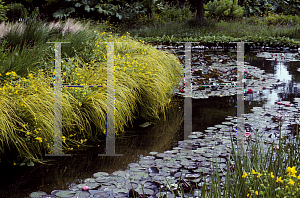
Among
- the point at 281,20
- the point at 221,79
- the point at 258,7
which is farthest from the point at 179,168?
the point at 258,7

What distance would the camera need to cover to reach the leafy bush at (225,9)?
1791 cm

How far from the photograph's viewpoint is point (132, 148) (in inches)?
134

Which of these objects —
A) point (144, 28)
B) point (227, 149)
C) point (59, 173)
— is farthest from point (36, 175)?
point (144, 28)

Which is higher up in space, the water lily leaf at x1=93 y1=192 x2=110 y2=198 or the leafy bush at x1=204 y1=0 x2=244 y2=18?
the leafy bush at x1=204 y1=0 x2=244 y2=18

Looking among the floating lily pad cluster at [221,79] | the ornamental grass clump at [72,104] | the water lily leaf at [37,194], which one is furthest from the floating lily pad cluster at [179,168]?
the floating lily pad cluster at [221,79]

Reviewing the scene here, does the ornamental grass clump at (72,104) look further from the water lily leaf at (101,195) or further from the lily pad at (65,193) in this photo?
the water lily leaf at (101,195)

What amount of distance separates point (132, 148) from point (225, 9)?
16404 mm

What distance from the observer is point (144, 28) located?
14766 millimetres

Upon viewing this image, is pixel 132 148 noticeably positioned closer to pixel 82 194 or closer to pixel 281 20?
pixel 82 194

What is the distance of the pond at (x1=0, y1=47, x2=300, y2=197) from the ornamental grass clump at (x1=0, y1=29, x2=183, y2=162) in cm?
17

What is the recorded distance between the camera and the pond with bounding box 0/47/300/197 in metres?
2.62

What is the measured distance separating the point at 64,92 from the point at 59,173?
3.71 feet

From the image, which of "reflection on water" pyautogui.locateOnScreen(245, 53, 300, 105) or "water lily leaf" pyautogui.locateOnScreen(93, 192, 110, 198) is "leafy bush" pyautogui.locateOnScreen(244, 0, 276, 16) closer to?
"reflection on water" pyautogui.locateOnScreen(245, 53, 300, 105)

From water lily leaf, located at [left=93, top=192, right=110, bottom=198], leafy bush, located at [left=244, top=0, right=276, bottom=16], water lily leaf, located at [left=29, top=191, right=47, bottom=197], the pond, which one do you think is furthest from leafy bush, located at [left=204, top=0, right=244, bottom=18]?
water lily leaf, located at [left=29, top=191, right=47, bottom=197]
